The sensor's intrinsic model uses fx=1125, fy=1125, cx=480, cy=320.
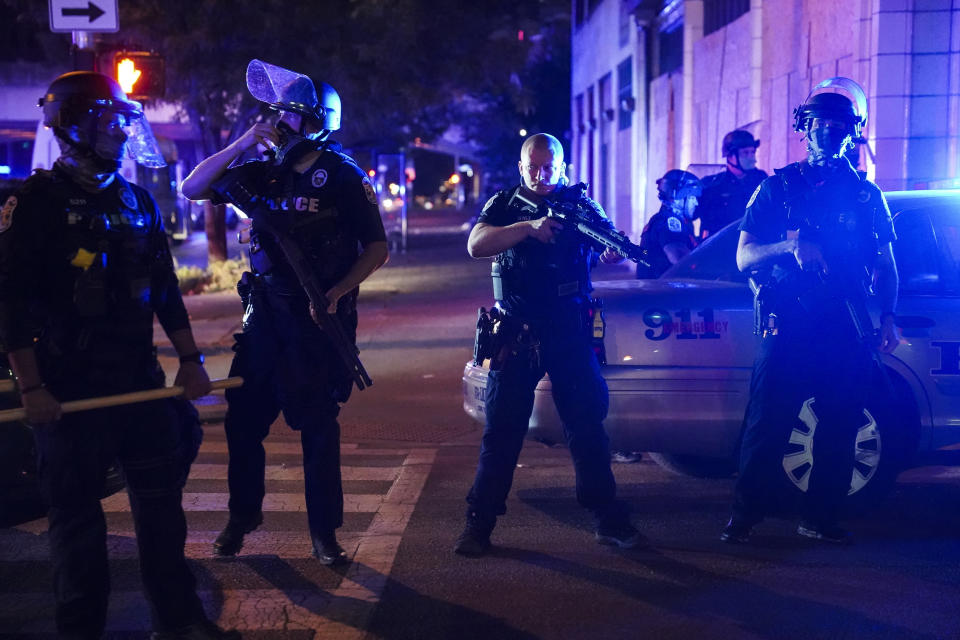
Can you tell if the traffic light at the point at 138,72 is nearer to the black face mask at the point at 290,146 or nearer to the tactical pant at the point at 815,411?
the black face mask at the point at 290,146

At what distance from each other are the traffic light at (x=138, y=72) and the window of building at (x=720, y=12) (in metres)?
7.38

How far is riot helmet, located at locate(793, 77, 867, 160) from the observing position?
488 cm

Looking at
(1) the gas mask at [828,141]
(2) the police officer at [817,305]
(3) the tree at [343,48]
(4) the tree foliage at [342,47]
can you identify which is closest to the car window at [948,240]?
(2) the police officer at [817,305]

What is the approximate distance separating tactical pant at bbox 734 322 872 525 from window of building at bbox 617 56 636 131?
55.3 feet

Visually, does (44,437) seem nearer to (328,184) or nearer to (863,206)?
(328,184)

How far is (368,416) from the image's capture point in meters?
8.55

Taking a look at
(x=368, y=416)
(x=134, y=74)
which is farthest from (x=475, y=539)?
(x=134, y=74)

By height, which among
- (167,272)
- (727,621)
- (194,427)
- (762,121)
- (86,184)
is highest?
(762,121)

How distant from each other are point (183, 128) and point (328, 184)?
34.0 metres

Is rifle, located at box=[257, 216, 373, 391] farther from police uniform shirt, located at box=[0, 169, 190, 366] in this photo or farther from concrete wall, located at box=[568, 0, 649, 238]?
concrete wall, located at box=[568, 0, 649, 238]

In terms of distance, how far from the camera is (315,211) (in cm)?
459

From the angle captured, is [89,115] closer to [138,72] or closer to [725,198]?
[725,198]

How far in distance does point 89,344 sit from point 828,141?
10.4ft

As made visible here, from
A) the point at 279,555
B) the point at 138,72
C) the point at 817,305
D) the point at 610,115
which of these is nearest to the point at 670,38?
the point at 610,115
